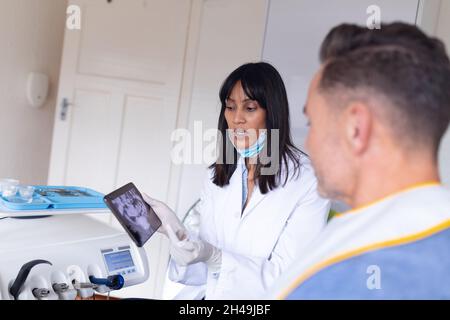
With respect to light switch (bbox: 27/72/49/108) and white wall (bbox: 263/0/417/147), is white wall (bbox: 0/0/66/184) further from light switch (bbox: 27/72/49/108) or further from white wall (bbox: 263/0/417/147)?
white wall (bbox: 263/0/417/147)

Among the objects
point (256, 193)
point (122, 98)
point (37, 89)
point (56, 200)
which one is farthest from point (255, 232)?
point (37, 89)

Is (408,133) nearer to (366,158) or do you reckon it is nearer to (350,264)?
(366,158)

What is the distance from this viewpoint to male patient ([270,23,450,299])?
1.73 ft

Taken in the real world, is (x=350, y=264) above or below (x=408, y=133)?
below

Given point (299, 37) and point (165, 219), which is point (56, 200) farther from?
point (299, 37)

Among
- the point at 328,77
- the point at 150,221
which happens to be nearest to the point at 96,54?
the point at 150,221

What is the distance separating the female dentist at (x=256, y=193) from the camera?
121 cm

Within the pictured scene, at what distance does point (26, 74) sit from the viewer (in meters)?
2.30

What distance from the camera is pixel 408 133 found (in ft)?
1.80

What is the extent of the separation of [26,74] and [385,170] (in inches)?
86.9

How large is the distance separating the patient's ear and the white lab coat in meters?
0.63

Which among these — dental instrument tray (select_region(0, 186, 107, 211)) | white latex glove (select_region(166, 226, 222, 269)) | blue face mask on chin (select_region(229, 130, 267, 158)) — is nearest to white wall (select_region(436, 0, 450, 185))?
blue face mask on chin (select_region(229, 130, 267, 158))

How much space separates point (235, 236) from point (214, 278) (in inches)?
6.4
